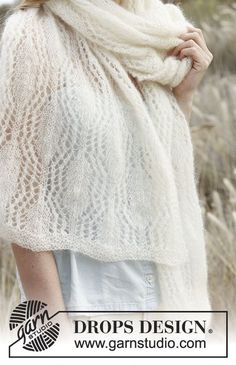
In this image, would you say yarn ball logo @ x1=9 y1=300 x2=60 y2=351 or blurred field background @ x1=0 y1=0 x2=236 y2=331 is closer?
yarn ball logo @ x1=9 y1=300 x2=60 y2=351

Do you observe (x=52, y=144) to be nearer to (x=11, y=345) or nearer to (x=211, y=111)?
(x=11, y=345)

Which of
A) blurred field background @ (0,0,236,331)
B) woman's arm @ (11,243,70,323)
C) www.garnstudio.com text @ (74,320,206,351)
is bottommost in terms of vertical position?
blurred field background @ (0,0,236,331)

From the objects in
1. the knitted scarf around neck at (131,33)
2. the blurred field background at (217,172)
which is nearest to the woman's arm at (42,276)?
the knitted scarf around neck at (131,33)

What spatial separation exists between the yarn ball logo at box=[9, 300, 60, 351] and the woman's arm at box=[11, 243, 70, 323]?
22 mm

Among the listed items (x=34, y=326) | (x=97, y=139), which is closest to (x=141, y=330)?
(x=34, y=326)

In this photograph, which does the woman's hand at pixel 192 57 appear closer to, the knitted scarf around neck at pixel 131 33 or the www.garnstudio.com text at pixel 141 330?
the knitted scarf around neck at pixel 131 33

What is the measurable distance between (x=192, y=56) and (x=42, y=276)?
67 centimetres

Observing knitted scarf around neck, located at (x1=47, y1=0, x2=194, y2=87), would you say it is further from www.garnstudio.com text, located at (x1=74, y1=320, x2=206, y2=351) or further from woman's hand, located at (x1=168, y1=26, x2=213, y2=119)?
www.garnstudio.com text, located at (x1=74, y1=320, x2=206, y2=351)

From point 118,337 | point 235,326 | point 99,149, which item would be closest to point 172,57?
point 99,149

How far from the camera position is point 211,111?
503 centimetres

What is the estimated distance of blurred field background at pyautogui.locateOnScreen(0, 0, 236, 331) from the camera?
303 cm

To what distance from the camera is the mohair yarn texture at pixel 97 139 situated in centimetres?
170

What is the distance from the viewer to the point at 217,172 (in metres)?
4.28

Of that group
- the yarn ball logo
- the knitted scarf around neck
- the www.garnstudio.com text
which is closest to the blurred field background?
the www.garnstudio.com text
